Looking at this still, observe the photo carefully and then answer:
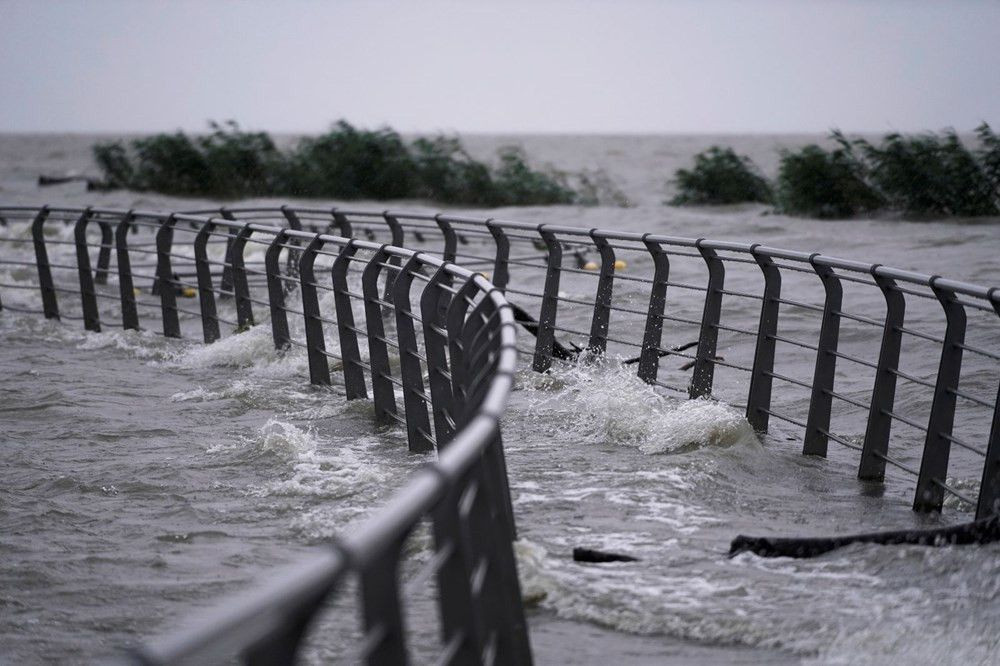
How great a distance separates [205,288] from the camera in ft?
41.5

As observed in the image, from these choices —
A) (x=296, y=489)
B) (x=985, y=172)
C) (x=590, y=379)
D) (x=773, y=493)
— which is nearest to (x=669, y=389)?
(x=590, y=379)

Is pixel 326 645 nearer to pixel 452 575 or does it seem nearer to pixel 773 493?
pixel 452 575

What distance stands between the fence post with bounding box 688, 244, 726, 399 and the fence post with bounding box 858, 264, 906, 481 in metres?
1.68

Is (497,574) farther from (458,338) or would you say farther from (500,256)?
(500,256)

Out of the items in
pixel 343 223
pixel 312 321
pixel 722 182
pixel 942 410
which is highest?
pixel 722 182

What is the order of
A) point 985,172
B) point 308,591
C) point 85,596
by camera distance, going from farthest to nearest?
point 985,172 < point 85,596 < point 308,591

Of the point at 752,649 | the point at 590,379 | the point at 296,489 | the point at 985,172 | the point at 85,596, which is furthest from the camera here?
the point at 985,172

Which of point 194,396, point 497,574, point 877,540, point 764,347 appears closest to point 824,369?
point 764,347

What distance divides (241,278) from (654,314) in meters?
4.37

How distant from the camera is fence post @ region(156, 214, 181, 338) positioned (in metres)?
13.2

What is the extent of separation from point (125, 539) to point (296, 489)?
1043 mm

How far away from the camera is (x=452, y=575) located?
2.77 metres

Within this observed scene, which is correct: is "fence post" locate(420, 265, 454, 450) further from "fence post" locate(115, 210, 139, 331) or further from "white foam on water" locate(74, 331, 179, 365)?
"fence post" locate(115, 210, 139, 331)

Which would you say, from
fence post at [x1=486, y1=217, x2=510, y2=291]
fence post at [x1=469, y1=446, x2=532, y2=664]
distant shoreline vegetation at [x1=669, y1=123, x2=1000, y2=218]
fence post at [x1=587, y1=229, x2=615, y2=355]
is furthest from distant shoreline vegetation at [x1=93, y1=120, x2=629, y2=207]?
fence post at [x1=469, y1=446, x2=532, y2=664]
